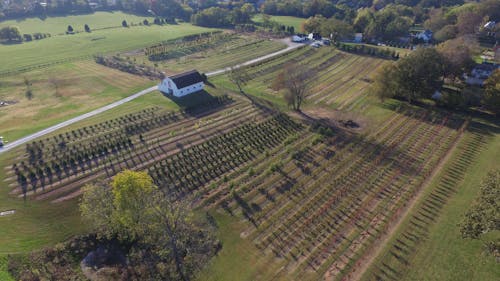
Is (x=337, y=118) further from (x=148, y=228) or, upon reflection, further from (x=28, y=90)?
(x=28, y=90)

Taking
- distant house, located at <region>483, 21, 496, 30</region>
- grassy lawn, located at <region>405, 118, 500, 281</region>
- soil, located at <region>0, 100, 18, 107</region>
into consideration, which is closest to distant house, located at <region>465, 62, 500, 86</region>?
grassy lawn, located at <region>405, 118, 500, 281</region>

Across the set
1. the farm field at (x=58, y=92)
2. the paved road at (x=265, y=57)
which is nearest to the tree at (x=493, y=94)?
the paved road at (x=265, y=57)

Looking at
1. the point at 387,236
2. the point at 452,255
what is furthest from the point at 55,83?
the point at 452,255

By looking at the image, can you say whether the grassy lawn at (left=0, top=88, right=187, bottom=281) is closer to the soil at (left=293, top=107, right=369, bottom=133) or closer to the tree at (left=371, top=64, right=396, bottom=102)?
the soil at (left=293, top=107, right=369, bottom=133)

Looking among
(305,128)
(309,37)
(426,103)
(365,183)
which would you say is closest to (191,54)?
(309,37)

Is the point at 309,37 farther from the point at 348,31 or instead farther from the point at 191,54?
the point at 191,54

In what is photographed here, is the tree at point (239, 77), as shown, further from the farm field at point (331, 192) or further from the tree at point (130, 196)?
the tree at point (130, 196)
